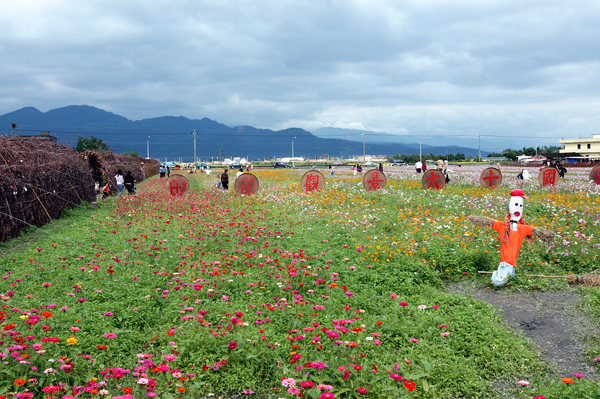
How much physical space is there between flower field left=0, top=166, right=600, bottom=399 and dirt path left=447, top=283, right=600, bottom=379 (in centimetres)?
21

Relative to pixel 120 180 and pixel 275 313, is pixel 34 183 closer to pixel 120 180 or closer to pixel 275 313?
pixel 120 180

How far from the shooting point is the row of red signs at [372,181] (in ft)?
70.1

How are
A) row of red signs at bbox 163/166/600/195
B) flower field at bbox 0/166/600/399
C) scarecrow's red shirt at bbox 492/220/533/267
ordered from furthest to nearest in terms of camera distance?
row of red signs at bbox 163/166/600/195, scarecrow's red shirt at bbox 492/220/533/267, flower field at bbox 0/166/600/399

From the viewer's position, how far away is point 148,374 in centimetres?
501

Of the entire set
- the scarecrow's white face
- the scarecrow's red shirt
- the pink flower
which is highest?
the scarecrow's white face

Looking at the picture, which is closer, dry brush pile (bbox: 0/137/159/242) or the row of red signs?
dry brush pile (bbox: 0/137/159/242)

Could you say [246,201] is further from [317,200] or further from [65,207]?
[65,207]

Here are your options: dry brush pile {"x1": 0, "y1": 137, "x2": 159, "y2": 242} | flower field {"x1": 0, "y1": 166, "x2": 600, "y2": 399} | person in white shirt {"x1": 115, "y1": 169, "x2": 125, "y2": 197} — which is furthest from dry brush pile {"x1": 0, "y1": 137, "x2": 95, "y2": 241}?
person in white shirt {"x1": 115, "y1": 169, "x2": 125, "y2": 197}

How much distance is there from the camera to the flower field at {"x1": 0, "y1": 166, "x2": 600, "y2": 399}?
479 cm

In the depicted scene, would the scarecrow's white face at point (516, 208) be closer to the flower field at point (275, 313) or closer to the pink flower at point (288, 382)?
the flower field at point (275, 313)

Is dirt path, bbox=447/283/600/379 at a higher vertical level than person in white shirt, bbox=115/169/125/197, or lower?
lower

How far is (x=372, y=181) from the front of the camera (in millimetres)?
22047

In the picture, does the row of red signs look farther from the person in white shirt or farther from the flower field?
the flower field

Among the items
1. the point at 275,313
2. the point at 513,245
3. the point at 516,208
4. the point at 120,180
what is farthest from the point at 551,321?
the point at 120,180
